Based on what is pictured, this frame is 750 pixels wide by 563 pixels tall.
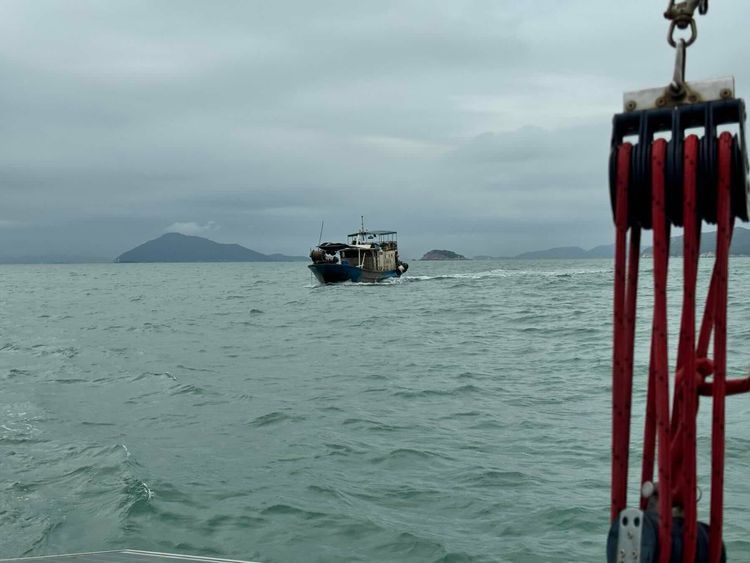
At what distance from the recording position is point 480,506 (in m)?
8.66

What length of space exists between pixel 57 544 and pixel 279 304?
43978mm

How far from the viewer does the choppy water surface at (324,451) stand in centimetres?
796

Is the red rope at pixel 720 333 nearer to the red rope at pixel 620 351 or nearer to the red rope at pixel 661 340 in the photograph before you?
the red rope at pixel 661 340

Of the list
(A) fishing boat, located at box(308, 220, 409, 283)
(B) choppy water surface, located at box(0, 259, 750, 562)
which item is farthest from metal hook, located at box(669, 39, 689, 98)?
(A) fishing boat, located at box(308, 220, 409, 283)

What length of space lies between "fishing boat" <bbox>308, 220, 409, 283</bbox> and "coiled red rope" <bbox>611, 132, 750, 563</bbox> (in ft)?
202

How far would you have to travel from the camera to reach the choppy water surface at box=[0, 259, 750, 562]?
7965 millimetres

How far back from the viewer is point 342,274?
219 feet

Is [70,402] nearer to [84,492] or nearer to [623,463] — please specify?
[84,492]

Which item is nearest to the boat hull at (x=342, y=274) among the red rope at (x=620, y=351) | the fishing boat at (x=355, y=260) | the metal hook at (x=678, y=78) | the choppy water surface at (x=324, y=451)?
the fishing boat at (x=355, y=260)

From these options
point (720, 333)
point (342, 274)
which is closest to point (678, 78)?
point (720, 333)

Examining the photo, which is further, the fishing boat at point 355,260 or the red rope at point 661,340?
the fishing boat at point 355,260

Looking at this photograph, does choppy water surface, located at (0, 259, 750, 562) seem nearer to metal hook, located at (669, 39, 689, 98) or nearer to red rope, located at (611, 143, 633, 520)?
red rope, located at (611, 143, 633, 520)

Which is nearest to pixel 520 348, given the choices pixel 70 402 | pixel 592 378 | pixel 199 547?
pixel 592 378

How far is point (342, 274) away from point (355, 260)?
9.45 feet
